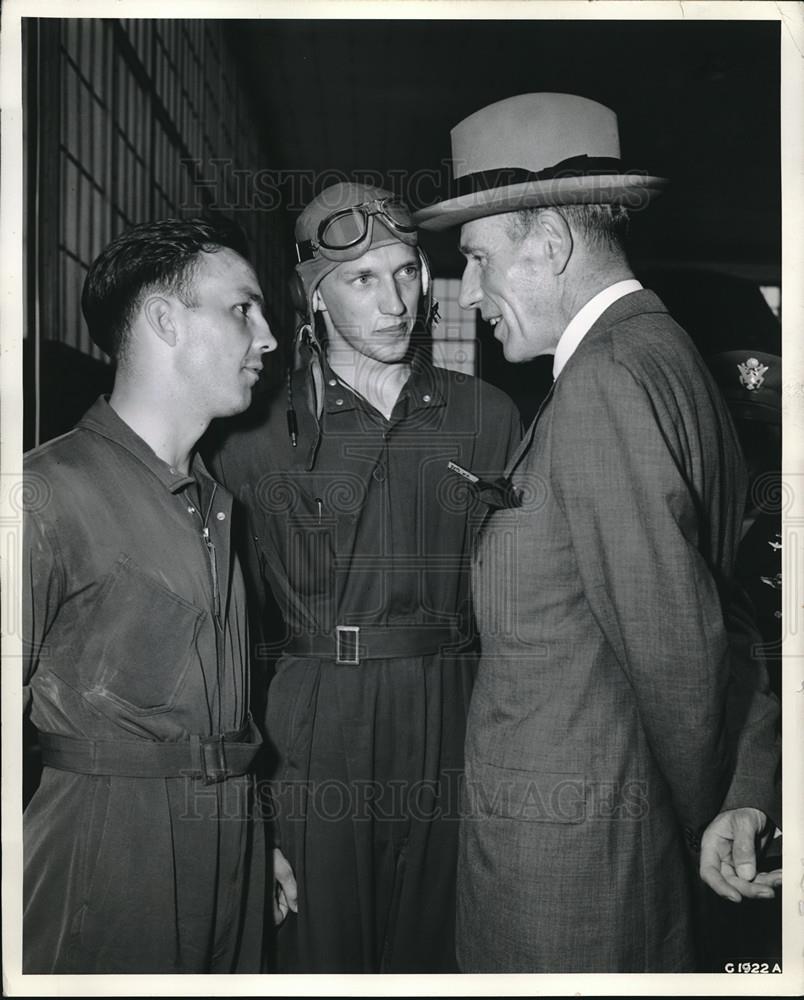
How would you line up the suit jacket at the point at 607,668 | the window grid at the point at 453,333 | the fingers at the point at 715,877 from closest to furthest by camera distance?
the suit jacket at the point at 607,668 < the fingers at the point at 715,877 < the window grid at the point at 453,333

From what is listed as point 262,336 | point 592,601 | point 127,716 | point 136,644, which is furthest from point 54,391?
point 592,601

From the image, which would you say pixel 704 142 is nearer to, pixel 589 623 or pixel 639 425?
pixel 639 425

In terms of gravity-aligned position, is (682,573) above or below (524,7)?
below

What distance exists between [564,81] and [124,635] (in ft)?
4.99

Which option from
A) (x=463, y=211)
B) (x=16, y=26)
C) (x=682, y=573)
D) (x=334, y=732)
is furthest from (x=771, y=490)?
(x=16, y=26)

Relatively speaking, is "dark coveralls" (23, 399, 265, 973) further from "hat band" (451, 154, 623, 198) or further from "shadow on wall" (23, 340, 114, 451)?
"hat band" (451, 154, 623, 198)

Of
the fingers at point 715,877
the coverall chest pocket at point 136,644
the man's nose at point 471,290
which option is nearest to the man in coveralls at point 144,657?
the coverall chest pocket at point 136,644

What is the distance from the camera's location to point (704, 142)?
224 cm

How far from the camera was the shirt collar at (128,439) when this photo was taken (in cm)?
175

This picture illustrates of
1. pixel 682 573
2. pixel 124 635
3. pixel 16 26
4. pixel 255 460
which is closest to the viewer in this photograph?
pixel 682 573

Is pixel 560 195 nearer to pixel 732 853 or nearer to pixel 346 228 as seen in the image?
pixel 346 228

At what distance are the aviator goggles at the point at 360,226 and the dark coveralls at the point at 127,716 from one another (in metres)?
0.62

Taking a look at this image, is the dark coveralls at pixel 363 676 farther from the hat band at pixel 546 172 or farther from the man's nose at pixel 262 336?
the hat band at pixel 546 172

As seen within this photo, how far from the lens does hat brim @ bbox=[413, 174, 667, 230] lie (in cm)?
167
